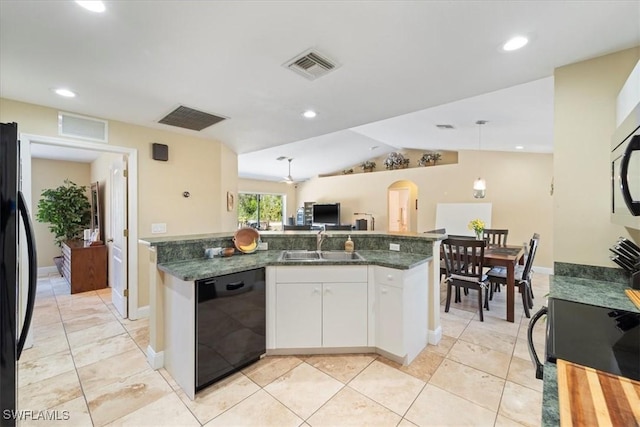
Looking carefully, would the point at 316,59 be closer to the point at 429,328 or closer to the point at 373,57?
the point at 373,57

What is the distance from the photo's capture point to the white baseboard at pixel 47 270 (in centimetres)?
540

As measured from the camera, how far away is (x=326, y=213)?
363 inches

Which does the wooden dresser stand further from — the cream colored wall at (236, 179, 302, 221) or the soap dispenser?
the cream colored wall at (236, 179, 302, 221)

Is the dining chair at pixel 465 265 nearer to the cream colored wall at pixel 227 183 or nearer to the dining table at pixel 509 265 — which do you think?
the dining table at pixel 509 265

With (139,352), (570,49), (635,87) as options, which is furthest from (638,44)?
(139,352)

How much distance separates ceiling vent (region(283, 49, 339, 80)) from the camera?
186 cm

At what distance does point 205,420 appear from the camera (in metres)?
1.69

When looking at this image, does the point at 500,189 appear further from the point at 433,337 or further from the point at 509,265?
the point at 433,337

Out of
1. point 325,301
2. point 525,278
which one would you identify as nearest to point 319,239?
point 325,301

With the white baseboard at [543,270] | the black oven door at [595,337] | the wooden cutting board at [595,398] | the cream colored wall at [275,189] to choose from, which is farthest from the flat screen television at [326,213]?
the wooden cutting board at [595,398]

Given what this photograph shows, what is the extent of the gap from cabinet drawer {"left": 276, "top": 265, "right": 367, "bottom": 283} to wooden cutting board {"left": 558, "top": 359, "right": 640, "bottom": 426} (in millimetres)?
1586

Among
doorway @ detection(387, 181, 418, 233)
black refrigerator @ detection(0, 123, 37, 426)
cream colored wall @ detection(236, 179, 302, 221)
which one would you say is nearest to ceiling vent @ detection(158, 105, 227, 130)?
black refrigerator @ detection(0, 123, 37, 426)

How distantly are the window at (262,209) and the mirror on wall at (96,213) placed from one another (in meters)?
4.51

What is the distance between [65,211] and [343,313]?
18.6 feet
